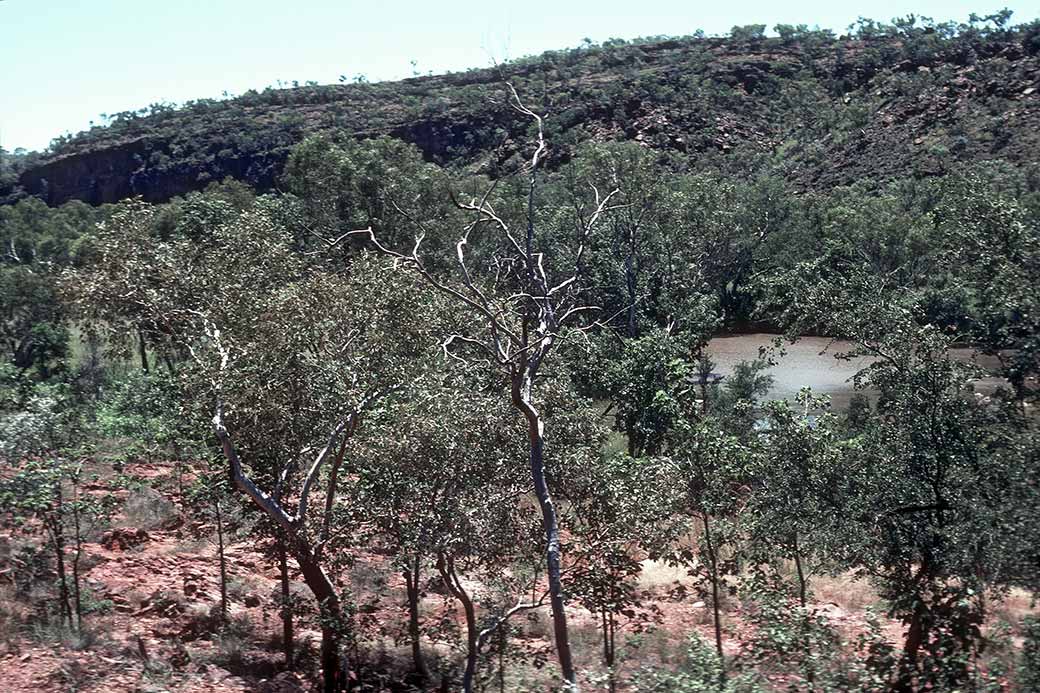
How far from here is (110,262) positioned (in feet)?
35.8

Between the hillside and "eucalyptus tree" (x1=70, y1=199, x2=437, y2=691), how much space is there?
146ft

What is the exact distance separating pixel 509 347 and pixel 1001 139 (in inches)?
1909

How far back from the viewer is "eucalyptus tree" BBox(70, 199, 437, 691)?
9438 mm

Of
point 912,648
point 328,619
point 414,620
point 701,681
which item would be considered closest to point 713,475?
point 912,648

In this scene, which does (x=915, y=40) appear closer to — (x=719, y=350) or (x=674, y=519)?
(x=719, y=350)

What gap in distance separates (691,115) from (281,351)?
61960mm

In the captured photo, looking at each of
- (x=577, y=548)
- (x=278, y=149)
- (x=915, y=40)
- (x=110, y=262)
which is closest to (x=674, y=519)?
(x=577, y=548)

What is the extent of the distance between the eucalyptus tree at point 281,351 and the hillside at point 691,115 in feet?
146

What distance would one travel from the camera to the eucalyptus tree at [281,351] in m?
9.44

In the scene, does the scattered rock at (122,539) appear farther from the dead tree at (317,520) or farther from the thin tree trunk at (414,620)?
the thin tree trunk at (414,620)

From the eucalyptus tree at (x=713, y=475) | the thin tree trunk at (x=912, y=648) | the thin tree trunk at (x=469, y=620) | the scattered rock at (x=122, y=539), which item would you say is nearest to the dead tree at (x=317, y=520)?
the thin tree trunk at (x=469, y=620)

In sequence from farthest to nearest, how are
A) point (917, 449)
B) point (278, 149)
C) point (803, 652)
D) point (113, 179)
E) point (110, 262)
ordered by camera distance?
point (113, 179), point (278, 149), point (110, 262), point (917, 449), point (803, 652)

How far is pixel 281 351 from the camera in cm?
959

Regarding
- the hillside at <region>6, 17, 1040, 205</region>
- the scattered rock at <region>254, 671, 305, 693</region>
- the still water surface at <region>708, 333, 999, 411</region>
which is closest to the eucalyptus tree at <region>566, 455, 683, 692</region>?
the scattered rock at <region>254, 671, 305, 693</region>
